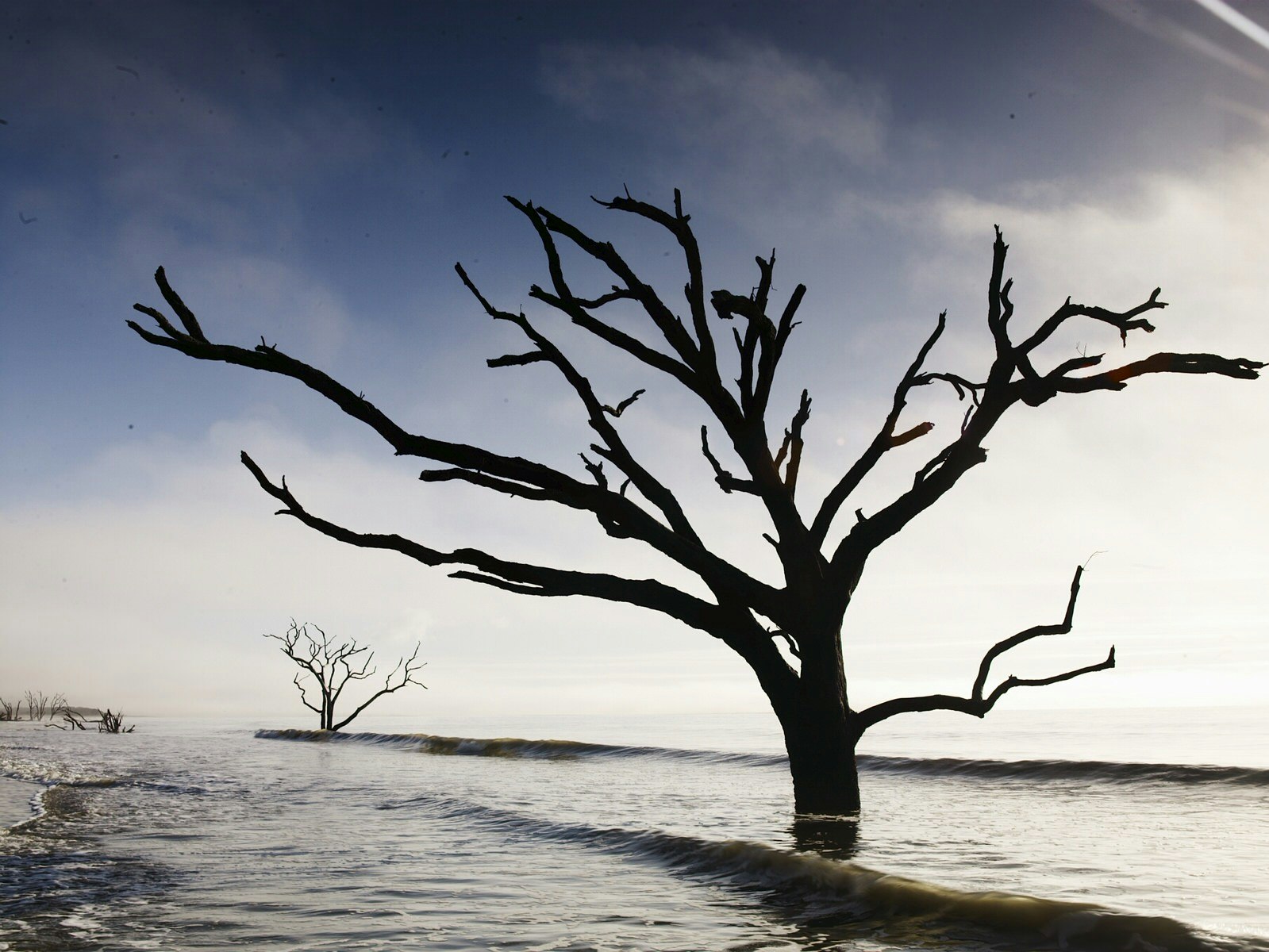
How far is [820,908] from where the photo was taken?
5.01 m

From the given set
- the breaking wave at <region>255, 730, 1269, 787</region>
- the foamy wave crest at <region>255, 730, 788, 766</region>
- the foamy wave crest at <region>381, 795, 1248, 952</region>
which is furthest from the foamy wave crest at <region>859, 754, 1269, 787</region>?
the foamy wave crest at <region>381, 795, 1248, 952</region>

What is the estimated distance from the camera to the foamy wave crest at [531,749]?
77.4 ft

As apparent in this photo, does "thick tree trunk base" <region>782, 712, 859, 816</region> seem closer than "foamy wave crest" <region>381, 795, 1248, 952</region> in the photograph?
No

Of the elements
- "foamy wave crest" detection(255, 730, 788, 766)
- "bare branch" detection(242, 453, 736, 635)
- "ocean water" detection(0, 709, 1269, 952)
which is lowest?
"foamy wave crest" detection(255, 730, 788, 766)

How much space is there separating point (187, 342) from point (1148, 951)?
7.14m

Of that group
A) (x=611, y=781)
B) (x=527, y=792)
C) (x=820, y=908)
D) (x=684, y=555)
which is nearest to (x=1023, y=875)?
(x=820, y=908)

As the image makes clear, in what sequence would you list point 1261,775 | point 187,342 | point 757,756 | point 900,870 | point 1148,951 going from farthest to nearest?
1. point 757,756
2. point 1261,775
3. point 187,342
4. point 900,870
5. point 1148,951

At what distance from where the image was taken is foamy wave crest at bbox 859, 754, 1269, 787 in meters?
15.3

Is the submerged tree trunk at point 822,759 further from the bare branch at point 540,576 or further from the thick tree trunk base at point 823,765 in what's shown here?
the bare branch at point 540,576

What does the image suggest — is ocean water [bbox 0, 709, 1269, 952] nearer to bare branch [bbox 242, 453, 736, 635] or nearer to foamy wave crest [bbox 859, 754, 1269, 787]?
foamy wave crest [bbox 859, 754, 1269, 787]

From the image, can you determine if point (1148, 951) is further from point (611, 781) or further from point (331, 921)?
point (611, 781)

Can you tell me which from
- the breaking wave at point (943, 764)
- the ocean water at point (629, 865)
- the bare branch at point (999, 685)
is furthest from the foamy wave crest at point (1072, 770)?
the bare branch at point (999, 685)

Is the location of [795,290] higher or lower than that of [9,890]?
higher

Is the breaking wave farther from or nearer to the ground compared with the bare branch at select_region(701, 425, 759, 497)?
nearer to the ground
